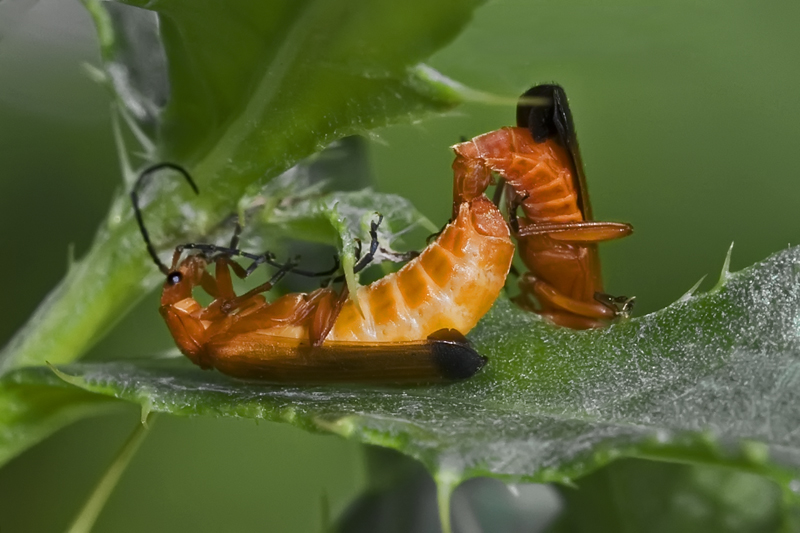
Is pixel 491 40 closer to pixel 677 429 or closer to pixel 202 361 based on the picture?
pixel 202 361

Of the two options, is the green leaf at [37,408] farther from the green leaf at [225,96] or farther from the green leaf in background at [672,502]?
the green leaf in background at [672,502]

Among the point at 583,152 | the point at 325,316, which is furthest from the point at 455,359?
the point at 583,152

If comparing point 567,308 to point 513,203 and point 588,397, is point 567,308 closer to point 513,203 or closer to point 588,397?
point 513,203

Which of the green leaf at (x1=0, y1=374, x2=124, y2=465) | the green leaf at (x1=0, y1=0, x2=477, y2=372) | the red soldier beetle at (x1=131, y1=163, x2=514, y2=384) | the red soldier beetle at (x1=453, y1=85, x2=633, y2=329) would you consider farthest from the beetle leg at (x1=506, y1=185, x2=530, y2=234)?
the green leaf at (x1=0, y1=374, x2=124, y2=465)

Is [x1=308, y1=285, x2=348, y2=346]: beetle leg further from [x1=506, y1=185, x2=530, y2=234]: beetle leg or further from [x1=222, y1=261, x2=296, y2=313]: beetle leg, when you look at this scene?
[x1=506, y1=185, x2=530, y2=234]: beetle leg

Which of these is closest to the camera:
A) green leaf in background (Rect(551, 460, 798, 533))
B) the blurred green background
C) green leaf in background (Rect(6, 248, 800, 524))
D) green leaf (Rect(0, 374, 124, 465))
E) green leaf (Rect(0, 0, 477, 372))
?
green leaf in background (Rect(6, 248, 800, 524))
